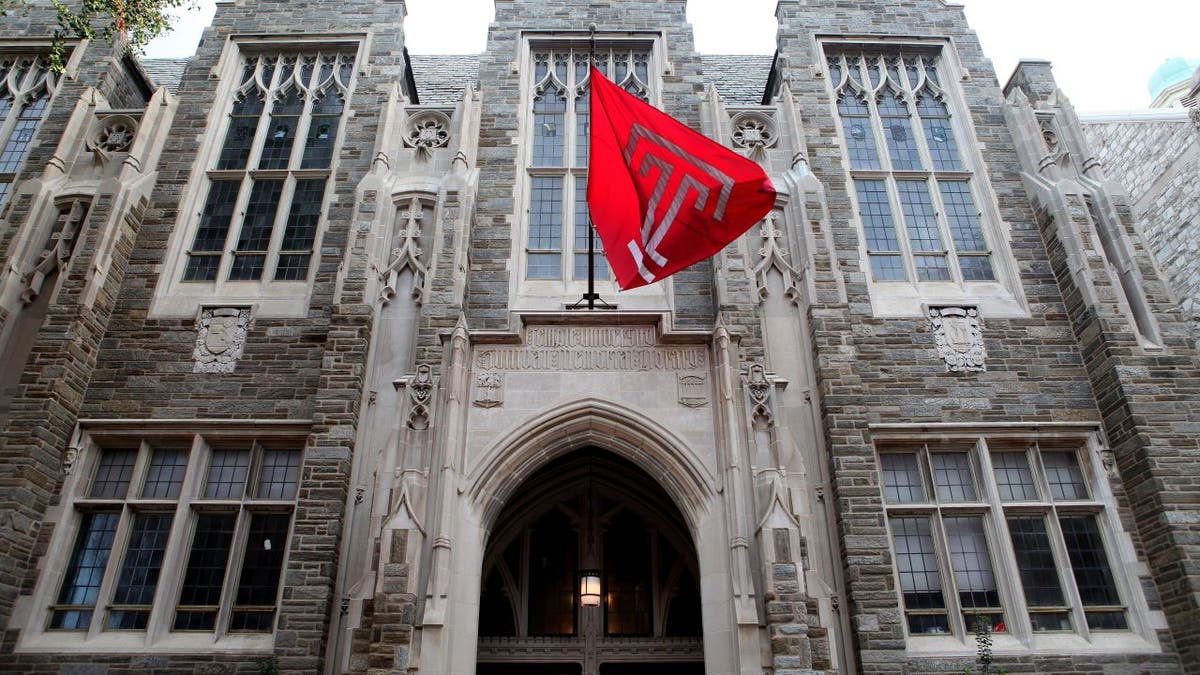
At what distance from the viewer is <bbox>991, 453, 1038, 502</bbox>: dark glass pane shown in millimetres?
10812

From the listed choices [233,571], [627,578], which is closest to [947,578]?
[627,578]


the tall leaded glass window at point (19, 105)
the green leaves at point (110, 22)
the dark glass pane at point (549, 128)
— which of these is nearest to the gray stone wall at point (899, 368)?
the dark glass pane at point (549, 128)

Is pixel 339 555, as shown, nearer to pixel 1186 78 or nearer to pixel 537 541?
pixel 537 541

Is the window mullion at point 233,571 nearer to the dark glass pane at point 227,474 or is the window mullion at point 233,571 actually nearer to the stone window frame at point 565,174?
the dark glass pane at point 227,474

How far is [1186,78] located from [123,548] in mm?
57280

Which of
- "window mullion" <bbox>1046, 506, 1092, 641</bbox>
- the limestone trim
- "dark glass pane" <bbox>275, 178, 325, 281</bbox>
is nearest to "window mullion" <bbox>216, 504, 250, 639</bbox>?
the limestone trim

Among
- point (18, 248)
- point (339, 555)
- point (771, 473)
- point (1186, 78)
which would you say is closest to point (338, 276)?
point (339, 555)

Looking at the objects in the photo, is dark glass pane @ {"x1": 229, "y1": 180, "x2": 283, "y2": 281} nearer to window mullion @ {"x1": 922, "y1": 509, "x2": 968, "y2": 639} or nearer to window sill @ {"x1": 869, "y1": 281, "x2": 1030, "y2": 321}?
window sill @ {"x1": 869, "y1": 281, "x2": 1030, "y2": 321}

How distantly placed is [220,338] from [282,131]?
14.3 feet

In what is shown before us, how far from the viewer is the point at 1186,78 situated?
4656cm

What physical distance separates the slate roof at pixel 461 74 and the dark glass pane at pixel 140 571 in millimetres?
9541

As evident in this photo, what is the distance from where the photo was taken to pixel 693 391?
10.4 m

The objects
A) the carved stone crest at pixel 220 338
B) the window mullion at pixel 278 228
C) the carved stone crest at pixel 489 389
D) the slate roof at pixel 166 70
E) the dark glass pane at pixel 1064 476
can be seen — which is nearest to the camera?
the carved stone crest at pixel 489 389

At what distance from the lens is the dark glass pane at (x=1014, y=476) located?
35.5ft
